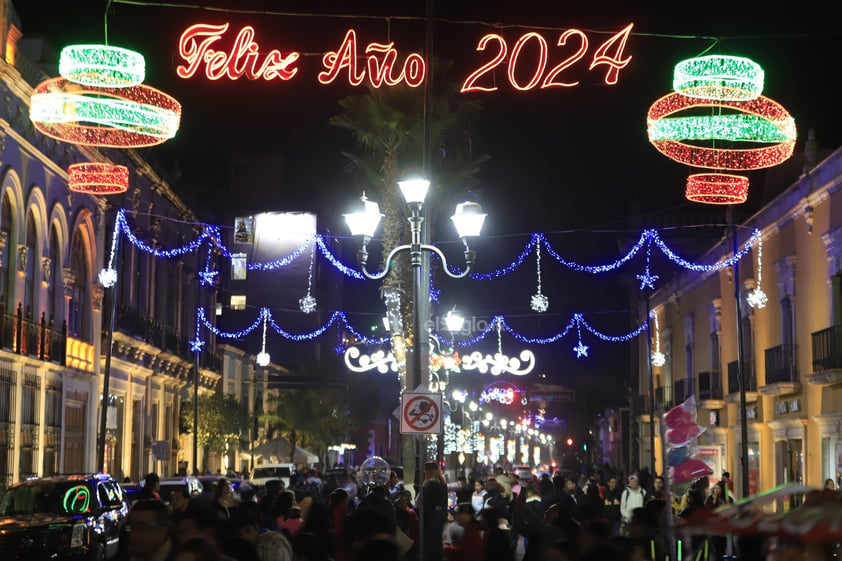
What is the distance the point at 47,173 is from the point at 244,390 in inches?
1571

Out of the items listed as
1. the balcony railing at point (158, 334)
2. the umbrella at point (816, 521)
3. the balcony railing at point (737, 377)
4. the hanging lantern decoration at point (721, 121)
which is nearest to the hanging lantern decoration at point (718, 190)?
the hanging lantern decoration at point (721, 121)

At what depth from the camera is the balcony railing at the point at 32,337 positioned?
107 ft

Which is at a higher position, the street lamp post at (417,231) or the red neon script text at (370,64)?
the red neon script text at (370,64)

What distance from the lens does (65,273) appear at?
127ft

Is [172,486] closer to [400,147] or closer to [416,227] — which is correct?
[400,147]

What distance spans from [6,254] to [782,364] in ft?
69.3

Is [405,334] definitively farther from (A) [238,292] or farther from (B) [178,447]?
(A) [238,292]

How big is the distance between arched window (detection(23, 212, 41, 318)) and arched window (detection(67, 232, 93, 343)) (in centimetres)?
351

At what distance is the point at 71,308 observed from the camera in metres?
40.2

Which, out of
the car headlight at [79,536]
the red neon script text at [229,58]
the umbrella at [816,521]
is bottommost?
the car headlight at [79,536]

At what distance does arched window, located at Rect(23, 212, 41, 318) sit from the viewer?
116 ft

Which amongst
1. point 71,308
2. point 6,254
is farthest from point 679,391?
point 6,254

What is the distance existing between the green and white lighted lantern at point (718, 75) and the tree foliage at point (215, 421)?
130 ft

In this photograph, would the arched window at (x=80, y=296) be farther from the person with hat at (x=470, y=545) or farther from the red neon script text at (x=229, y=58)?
the person with hat at (x=470, y=545)
